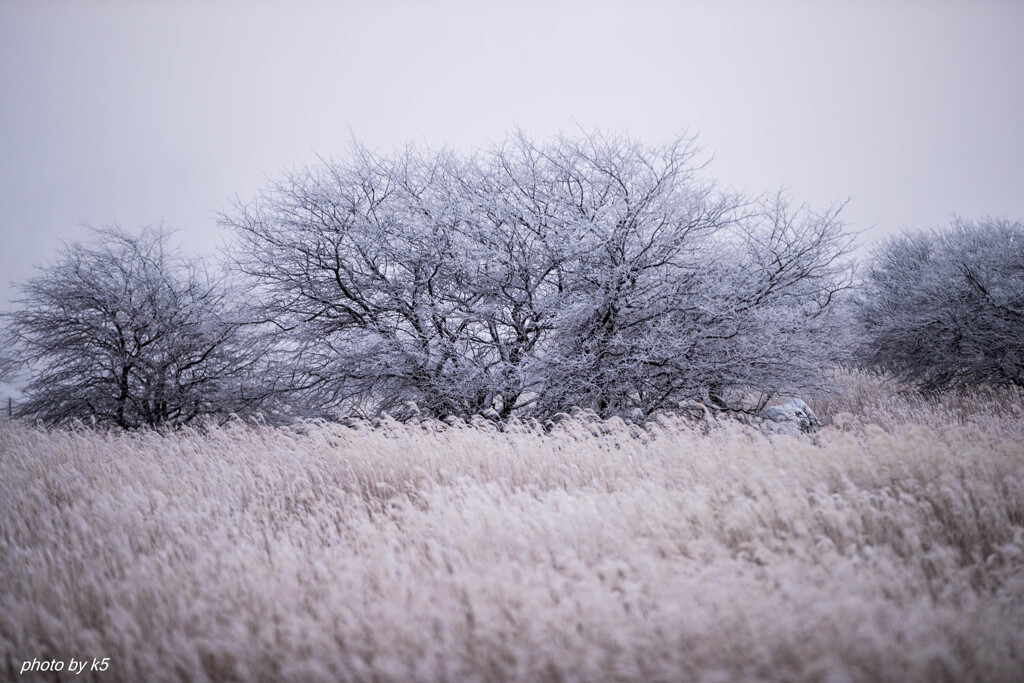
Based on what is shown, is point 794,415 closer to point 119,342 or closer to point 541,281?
point 541,281

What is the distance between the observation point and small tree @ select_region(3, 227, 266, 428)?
38.4ft

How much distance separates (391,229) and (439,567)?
7.32m

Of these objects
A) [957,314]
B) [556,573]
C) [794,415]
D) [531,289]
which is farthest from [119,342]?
[957,314]

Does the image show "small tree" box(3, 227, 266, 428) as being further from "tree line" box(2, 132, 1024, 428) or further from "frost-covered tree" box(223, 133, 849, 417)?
"frost-covered tree" box(223, 133, 849, 417)

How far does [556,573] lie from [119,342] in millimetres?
13750

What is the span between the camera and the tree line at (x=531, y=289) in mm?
8383

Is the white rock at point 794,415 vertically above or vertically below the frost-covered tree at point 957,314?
below

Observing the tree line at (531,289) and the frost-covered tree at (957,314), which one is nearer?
the tree line at (531,289)

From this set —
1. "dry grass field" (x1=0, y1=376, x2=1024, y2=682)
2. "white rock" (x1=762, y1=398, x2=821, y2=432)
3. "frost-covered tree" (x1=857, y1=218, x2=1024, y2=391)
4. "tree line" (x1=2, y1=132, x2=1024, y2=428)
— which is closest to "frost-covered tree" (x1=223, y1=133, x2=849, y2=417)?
"tree line" (x1=2, y1=132, x2=1024, y2=428)

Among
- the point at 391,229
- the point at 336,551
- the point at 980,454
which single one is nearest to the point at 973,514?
the point at 980,454

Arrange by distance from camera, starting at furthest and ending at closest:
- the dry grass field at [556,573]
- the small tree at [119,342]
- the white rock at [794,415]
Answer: the small tree at [119,342] < the white rock at [794,415] < the dry grass field at [556,573]

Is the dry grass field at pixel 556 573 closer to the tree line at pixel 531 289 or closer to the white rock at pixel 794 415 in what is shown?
the tree line at pixel 531 289

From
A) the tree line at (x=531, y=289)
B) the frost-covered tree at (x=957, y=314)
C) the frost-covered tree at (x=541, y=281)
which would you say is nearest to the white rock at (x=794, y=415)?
the tree line at (x=531, y=289)

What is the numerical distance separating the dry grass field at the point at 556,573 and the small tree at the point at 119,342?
7405 mm
